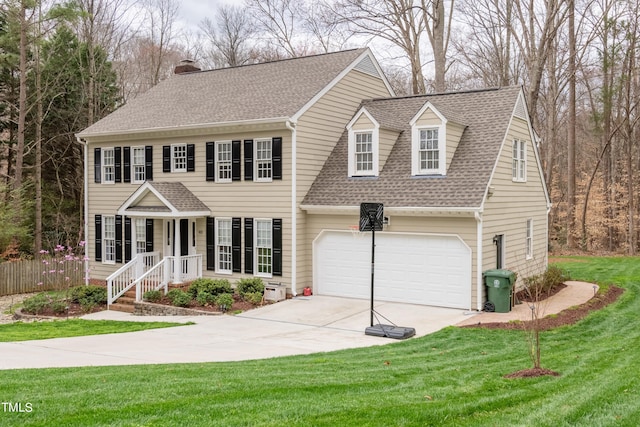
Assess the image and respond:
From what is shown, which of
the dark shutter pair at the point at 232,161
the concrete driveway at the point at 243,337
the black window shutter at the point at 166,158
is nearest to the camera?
the concrete driveway at the point at 243,337

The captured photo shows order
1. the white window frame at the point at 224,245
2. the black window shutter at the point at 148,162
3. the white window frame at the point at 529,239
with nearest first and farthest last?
the white window frame at the point at 224,245 < the white window frame at the point at 529,239 < the black window shutter at the point at 148,162

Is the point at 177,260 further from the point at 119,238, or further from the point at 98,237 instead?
the point at 98,237

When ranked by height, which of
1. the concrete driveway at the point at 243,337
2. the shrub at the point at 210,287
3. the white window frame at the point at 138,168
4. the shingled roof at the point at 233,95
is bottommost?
the concrete driveway at the point at 243,337

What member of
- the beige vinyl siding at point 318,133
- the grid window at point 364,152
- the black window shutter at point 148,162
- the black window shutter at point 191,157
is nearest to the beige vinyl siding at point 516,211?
the grid window at point 364,152

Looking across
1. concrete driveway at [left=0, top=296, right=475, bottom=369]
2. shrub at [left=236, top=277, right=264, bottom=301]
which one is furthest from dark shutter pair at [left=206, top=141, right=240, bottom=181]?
concrete driveway at [left=0, top=296, right=475, bottom=369]

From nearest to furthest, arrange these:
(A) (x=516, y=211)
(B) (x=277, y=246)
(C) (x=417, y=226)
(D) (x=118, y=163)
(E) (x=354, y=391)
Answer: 1. (E) (x=354, y=391)
2. (C) (x=417, y=226)
3. (B) (x=277, y=246)
4. (A) (x=516, y=211)
5. (D) (x=118, y=163)

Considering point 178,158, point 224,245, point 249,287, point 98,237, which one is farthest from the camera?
point 98,237

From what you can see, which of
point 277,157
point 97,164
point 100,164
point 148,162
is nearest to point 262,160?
point 277,157

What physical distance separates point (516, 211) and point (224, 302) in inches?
351

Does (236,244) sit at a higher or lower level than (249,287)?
higher

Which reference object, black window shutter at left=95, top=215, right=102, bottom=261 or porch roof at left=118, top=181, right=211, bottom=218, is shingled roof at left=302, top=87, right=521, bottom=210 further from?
black window shutter at left=95, top=215, right=102, bottom=261

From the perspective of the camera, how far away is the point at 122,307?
1783cm

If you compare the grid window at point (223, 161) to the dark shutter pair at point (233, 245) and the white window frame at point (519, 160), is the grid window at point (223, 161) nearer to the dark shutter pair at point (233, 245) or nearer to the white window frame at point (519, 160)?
the dark shutter pair at point (233, 245)

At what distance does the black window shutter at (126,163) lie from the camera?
70.5ft
